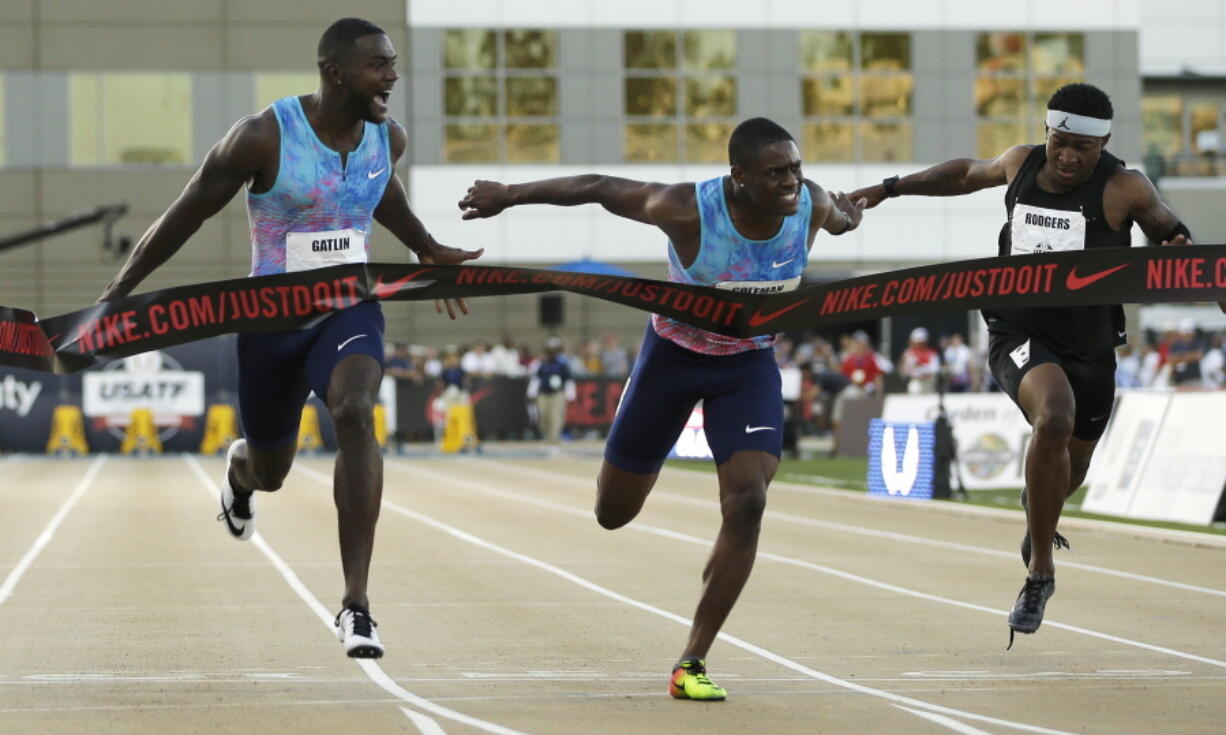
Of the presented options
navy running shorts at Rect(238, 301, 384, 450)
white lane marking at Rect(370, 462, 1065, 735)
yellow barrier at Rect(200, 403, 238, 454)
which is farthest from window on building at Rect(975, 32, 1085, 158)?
navy running shorts at Rect(238, 301, 384, 450)

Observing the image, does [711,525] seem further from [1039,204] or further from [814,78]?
[814,78]

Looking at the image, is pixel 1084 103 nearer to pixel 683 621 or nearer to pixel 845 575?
pixel 683 621

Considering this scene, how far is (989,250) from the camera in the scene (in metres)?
49.7

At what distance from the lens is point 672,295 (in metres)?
8.30

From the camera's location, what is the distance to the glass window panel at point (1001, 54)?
48.7 metres

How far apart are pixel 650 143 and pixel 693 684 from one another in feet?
132

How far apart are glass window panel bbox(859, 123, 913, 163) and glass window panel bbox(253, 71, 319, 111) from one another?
12660 millimetres

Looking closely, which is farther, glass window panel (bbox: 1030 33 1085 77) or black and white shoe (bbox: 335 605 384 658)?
glass window panel (bbox: 1030 33 1085 77)

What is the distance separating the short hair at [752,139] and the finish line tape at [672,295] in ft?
1.82

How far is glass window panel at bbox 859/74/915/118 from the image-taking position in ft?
159

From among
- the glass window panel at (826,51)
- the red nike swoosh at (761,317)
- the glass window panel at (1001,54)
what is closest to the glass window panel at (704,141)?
the glass window panel at (826,51)

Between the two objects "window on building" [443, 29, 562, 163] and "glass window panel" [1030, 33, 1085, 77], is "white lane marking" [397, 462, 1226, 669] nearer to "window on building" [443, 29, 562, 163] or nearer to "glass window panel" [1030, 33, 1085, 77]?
"window on building" [443, 29, 562, 163]

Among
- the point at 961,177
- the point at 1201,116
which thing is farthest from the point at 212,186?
the point at 1201,116

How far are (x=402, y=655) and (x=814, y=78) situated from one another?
39.9 m
